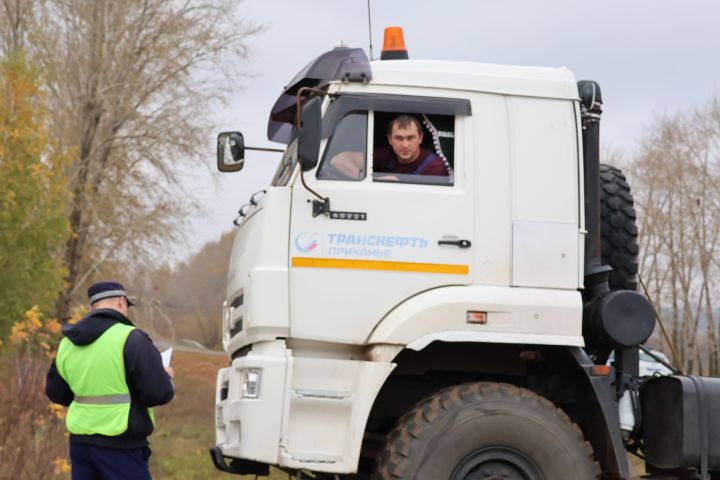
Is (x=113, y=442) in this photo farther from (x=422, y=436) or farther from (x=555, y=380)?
(x=555, y=380)

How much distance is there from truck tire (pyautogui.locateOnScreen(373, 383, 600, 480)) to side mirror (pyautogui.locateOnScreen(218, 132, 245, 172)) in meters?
2.02

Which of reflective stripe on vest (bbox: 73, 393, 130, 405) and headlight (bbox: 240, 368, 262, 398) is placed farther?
headlight (bbox: 240, 368, 262, 398)

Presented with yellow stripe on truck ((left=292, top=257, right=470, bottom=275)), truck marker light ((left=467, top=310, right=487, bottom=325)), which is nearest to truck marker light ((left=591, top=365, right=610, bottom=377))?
truck marker light ((left=467, top=310, right=487, bottom=325))

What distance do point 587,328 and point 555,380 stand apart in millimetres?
439

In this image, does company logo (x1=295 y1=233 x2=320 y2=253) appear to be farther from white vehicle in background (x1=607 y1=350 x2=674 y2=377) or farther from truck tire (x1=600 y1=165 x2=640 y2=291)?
white vehicle in background (x1=607 y1=350 x2=674 y2=377)

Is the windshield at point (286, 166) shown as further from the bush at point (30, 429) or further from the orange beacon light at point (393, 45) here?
the bush at point (30, 429)

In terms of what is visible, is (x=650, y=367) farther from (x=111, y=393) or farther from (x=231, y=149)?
(x=111, y=393)

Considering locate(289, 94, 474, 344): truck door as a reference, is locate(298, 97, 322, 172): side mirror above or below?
above

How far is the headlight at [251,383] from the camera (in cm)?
622

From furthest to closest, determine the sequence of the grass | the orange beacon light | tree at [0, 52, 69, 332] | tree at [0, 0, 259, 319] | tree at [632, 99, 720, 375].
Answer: tree at [632, 99, 720, 375] < tree at [0, 0, 259, 319] < tree at [0, 52, 69, 332] < the grass < the orange beacon light

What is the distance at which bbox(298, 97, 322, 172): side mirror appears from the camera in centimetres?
626

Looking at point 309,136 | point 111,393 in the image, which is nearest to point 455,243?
point 309,136

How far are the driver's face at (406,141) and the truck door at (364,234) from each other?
0.29 ft

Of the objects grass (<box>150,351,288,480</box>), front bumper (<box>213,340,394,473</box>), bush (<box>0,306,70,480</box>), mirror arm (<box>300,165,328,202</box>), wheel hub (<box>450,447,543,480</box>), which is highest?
mirror arm (<box>300,165,328,202</box>)
